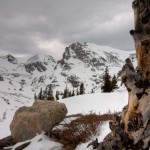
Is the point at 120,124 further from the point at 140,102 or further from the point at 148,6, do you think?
the point at 148,6

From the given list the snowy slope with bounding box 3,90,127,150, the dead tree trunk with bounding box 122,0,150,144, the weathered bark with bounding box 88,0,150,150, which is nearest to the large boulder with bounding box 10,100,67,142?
the snowy slope with bounding box 3,90,127,150

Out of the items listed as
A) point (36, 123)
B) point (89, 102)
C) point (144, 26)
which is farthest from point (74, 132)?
point (89, 102)

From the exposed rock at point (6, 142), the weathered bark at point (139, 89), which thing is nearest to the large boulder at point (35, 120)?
the exposed rock at point (6, 142)

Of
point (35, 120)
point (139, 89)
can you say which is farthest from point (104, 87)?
point (139, 89)

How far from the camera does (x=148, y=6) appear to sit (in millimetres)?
7914

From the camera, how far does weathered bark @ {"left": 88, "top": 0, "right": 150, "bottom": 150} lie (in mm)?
7957

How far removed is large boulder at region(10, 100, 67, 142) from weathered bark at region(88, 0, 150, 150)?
901 cm

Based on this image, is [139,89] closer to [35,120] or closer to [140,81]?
[140,81]

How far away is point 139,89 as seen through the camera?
8.30 m

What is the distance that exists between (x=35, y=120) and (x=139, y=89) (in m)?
10.1

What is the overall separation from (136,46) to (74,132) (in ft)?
23.3

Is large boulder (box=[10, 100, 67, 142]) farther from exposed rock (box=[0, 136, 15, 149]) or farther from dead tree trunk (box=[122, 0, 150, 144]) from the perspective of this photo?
dead tree trunk (box=[122, 0, 150, 144])

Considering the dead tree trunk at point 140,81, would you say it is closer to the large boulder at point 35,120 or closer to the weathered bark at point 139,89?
the weathered bark at point 139,89

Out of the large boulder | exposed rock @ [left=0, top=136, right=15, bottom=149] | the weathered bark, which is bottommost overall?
exposed rock @ [left=0, top=136, right=15, bottom=149]
